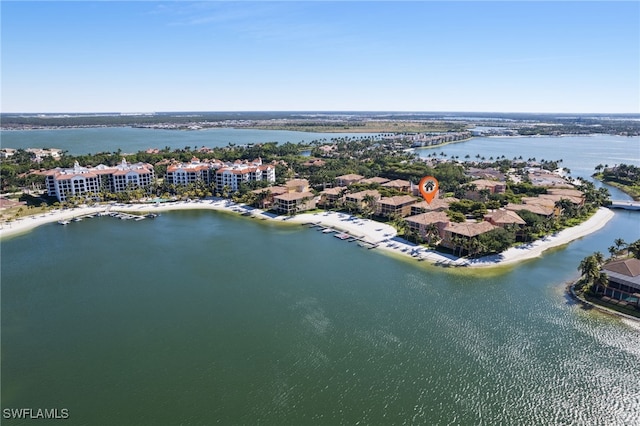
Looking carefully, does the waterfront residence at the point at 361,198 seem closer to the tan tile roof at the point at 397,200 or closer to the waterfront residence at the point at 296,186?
the tan tile roof at the point at 397,200

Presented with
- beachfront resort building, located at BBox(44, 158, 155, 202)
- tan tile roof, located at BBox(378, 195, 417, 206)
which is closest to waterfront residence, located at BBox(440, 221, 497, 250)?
tan tile roof, located at BBox(378, 195, 417, 206)

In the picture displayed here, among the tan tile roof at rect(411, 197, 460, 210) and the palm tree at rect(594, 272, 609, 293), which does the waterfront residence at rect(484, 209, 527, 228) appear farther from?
the palm tree at rect(594, 272, 609, 293)

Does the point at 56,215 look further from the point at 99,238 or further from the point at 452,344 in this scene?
the point at 452,344

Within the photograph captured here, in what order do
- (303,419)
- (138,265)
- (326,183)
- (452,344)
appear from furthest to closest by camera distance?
(326,183) < (138,265) < (452,344) < (303,419)

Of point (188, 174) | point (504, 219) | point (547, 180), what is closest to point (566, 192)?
point (547, 180)

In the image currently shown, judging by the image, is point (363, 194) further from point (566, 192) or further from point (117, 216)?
point (117, 216)

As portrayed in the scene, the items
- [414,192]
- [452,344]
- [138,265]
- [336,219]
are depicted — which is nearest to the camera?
[452,344]

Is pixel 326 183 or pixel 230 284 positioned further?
pixel 326 183

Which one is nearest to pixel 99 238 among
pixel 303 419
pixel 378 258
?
pixel 378 258
